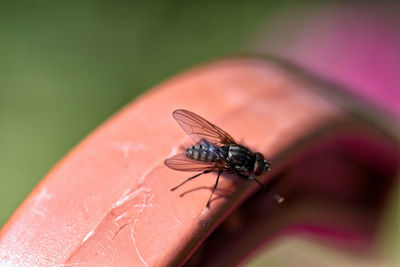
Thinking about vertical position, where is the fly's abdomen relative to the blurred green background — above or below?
below

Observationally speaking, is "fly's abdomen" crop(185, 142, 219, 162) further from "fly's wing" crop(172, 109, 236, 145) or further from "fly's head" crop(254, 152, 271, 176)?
"fly's head" crop(254, 152, 271, 176)

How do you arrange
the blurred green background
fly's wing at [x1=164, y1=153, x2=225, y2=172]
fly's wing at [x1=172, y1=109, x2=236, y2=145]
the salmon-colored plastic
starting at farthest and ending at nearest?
the blurred green background → fly's wing at [x1=172, y1=109, x2=236, y2=145] → fly's wing at [x1=164, y1=153, x2=225, y2=172] → the salmon-colored plastic

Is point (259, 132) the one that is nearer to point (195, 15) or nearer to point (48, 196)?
point (48, 196)

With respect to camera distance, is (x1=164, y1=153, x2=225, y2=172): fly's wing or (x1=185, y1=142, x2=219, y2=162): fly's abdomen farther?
(x1=185, y1=142, x2=219, y2=162): fly's abdomen

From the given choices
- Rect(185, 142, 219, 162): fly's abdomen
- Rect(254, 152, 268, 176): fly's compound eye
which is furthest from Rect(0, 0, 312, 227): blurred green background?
Rect(254, 152, 268, 176): fly's compound eye

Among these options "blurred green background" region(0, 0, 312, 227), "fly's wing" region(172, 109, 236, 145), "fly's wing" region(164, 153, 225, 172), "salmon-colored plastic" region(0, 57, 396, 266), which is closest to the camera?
"salmon-colored plastic" region(0, 57, 396, 266)

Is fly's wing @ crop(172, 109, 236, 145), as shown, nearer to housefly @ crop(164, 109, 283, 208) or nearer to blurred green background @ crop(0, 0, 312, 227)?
housefly @ crop(164, 109, 283, 208)
